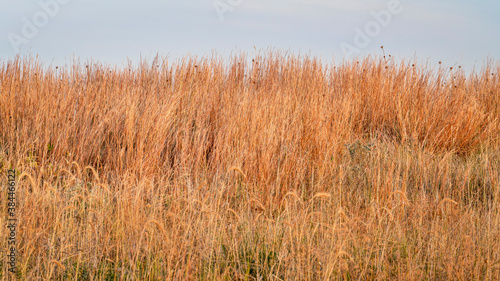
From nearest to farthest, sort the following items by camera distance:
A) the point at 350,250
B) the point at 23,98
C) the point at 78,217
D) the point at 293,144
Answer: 1. the point at 350,250
2. the point at 78,217
3. the point at 293,144
4. the point at 23,98

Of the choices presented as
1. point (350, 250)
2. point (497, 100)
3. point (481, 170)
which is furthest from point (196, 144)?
point (497, 100)

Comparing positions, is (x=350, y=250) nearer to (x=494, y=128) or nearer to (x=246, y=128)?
(x=246, y=128)

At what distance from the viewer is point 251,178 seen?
4668 millimetres

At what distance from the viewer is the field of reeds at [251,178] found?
2846 mm

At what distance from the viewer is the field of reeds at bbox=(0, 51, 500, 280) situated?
2.85m

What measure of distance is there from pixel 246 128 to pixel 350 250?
2574mm

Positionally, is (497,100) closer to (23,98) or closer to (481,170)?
(481,170)

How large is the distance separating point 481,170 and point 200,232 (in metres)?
4.20

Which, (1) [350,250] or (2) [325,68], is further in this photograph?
(2) [325,68]

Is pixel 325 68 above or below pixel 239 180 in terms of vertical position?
above

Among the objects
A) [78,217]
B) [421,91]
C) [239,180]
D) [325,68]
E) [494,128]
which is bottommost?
[78,217]

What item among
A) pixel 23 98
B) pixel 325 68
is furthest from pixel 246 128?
pixel 325 68

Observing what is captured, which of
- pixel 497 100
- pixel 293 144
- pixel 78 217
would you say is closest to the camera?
pixel 78 217

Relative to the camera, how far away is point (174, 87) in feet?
25.3
